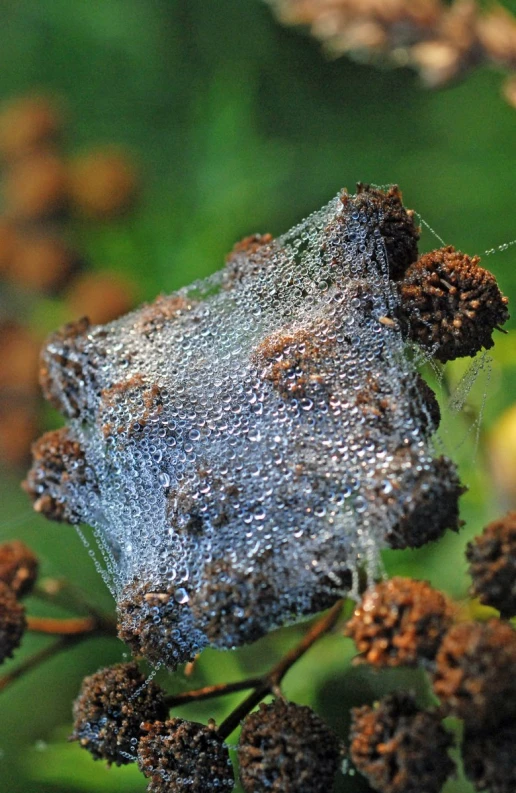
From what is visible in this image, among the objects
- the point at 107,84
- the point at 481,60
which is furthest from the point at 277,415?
the point at 107,84

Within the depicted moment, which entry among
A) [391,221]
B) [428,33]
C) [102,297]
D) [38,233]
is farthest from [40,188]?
[391,221]

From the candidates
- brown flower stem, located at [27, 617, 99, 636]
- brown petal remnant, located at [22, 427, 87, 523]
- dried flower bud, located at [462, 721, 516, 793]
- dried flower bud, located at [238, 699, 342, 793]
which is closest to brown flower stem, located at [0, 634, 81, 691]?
brown flower stem, located at [27, 617, 99, 636]

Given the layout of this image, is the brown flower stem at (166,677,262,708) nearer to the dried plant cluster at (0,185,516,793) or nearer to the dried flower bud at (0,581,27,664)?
the dried plant cluster at (0,185,516,793)

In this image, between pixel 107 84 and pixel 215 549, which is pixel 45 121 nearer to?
pixel 107 84

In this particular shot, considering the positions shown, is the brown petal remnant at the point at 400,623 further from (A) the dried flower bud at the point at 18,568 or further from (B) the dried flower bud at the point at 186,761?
(A) the dried flower bud at the point at 18,568

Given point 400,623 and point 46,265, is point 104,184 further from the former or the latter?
point 400,623
